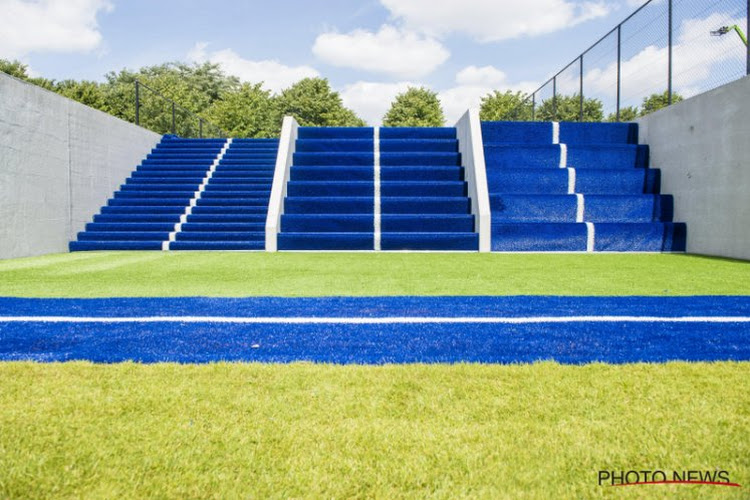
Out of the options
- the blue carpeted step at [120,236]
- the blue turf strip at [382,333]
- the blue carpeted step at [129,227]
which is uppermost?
the blue carpeted step at [129,227]

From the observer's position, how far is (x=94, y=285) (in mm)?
5254

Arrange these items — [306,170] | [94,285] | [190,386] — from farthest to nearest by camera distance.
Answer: [306,170], [94,285], [190,386]

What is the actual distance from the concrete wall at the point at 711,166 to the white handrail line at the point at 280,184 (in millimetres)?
7720

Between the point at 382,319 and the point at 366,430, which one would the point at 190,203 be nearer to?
the point at 382,319

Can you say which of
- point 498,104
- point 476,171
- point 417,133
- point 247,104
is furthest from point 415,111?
point 476,171

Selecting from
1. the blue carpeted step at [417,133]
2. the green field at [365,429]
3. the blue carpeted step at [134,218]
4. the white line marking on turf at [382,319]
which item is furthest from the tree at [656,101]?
the blue carpeted step at [134,218]

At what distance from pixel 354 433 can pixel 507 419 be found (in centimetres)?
56

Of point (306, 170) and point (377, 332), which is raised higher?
point (306, 170)

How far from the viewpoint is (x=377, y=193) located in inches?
425

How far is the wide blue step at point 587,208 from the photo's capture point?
9836mm

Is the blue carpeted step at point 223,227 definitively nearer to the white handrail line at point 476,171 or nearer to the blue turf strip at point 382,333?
the white handrail line at point 476,171

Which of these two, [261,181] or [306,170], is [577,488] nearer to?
[306,170]

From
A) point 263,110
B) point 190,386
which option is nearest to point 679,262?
point 190,386

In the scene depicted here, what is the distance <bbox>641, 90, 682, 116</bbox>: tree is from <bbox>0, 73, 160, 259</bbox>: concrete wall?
39.5 ft
